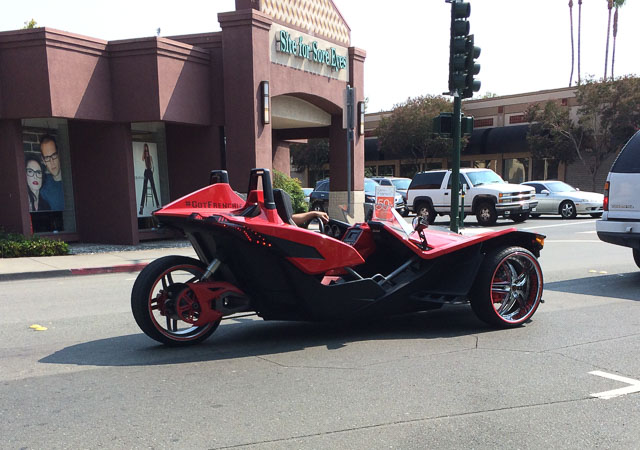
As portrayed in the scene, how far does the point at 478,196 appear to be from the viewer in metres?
19.5

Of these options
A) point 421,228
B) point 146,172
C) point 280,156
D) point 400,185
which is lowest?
point 400,185

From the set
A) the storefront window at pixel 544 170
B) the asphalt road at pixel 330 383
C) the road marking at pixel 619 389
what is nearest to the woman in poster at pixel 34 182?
the asphalt road at pixel 330 383

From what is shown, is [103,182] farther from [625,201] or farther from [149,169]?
[625,201]

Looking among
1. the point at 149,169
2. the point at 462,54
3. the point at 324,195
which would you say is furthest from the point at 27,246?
the point at 324,195

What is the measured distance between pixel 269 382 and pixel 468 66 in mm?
9813

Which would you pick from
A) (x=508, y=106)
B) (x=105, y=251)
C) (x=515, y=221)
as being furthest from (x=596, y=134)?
(x=105, y=251)

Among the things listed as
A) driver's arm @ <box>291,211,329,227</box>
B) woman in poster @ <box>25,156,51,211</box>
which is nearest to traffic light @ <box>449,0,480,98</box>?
driver's arm @ <box>291,211,329,227</box>

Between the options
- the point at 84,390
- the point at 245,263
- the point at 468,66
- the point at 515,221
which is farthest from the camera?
the point at 515,221

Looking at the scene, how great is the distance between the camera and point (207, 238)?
16.0 ft

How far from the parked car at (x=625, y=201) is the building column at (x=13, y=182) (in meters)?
11.6

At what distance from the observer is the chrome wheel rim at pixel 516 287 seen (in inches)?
220

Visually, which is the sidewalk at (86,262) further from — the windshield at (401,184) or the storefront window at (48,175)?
the windshield at (401,184)

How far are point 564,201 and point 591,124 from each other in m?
13.2

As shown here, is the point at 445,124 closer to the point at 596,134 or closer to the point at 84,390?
the point at 84,390
